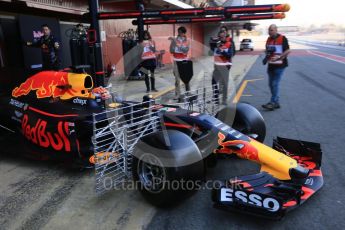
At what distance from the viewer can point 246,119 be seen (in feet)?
14.4

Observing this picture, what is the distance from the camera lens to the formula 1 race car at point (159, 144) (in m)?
3.00

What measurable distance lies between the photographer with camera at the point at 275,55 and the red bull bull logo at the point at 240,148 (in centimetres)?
414

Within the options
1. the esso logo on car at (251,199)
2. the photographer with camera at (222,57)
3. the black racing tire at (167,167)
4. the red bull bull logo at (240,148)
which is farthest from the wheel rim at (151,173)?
the photographer with camera at (222,57)

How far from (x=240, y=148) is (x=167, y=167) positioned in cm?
93

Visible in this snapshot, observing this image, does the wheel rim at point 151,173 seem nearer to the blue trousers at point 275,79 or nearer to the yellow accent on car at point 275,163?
the yellow accent on car at point 275,163

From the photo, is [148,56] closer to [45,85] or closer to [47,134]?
[45,85]

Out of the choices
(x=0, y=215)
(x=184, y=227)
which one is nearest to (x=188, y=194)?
(x=184, y=227)

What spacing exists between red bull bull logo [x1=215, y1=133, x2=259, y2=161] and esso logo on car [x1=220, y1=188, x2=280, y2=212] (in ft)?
2.08

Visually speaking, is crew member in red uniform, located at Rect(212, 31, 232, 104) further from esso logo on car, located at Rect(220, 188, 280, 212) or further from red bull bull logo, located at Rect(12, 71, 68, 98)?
esso logo on car, located at Rect(220, 188, 280, 212)

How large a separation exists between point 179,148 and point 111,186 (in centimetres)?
113

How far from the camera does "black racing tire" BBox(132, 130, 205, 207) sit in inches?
118

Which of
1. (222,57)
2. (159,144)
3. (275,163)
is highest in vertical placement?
(222,57)

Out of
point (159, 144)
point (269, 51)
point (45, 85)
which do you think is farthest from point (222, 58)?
point (159, 144)

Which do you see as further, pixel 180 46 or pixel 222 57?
pixel 180 46
